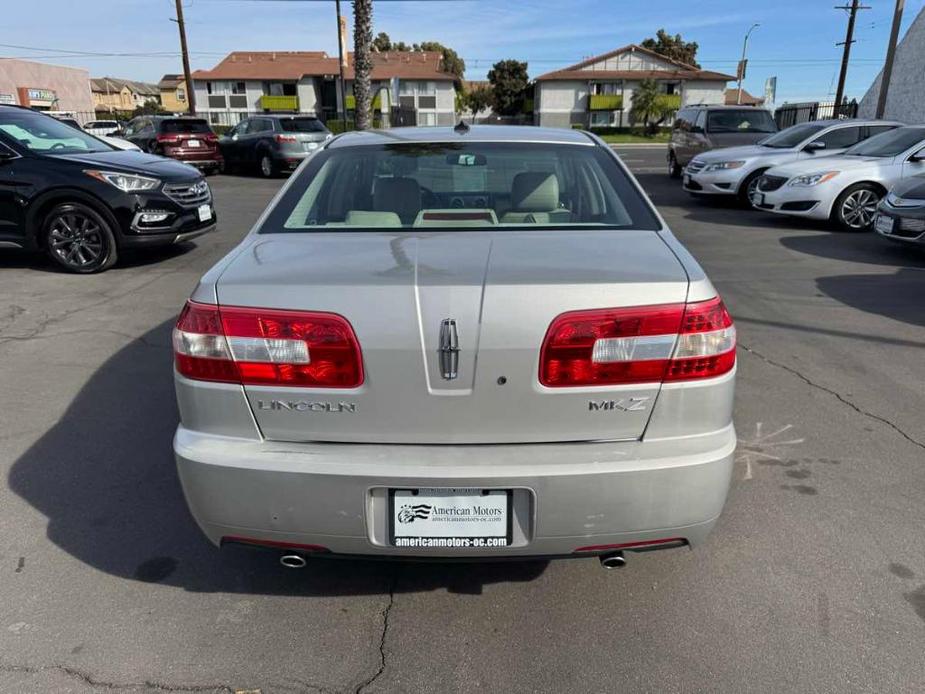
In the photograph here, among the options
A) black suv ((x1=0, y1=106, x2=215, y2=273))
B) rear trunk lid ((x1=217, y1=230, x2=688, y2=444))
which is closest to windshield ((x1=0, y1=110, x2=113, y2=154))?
black suv ((x1=0, y1=106, x2=215, y2=273))

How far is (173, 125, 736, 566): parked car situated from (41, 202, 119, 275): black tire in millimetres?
6320

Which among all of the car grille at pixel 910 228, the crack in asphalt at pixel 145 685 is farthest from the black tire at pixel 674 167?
the crack in asphalt at pixel 145 685

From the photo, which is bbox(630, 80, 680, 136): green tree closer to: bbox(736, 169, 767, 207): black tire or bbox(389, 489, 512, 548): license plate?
bbox(736, 169, 767, 207): black tire

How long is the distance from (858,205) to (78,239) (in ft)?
33.8

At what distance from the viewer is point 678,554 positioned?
2.87 meters

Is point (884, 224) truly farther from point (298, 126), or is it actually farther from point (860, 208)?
point (298, 126)

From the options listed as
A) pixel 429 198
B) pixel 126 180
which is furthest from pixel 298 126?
pixel 429 198

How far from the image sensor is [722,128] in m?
16.2

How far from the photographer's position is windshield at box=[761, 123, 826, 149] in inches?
516

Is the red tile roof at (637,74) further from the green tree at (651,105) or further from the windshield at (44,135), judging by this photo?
the windshield at (44,135)

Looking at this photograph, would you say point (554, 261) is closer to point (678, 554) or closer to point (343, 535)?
point (343, 535)

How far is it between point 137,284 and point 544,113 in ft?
204

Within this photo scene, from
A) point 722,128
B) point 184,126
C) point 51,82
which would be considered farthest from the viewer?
point 51,82

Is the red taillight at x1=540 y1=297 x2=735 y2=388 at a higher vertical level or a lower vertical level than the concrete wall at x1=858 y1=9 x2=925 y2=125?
lower
